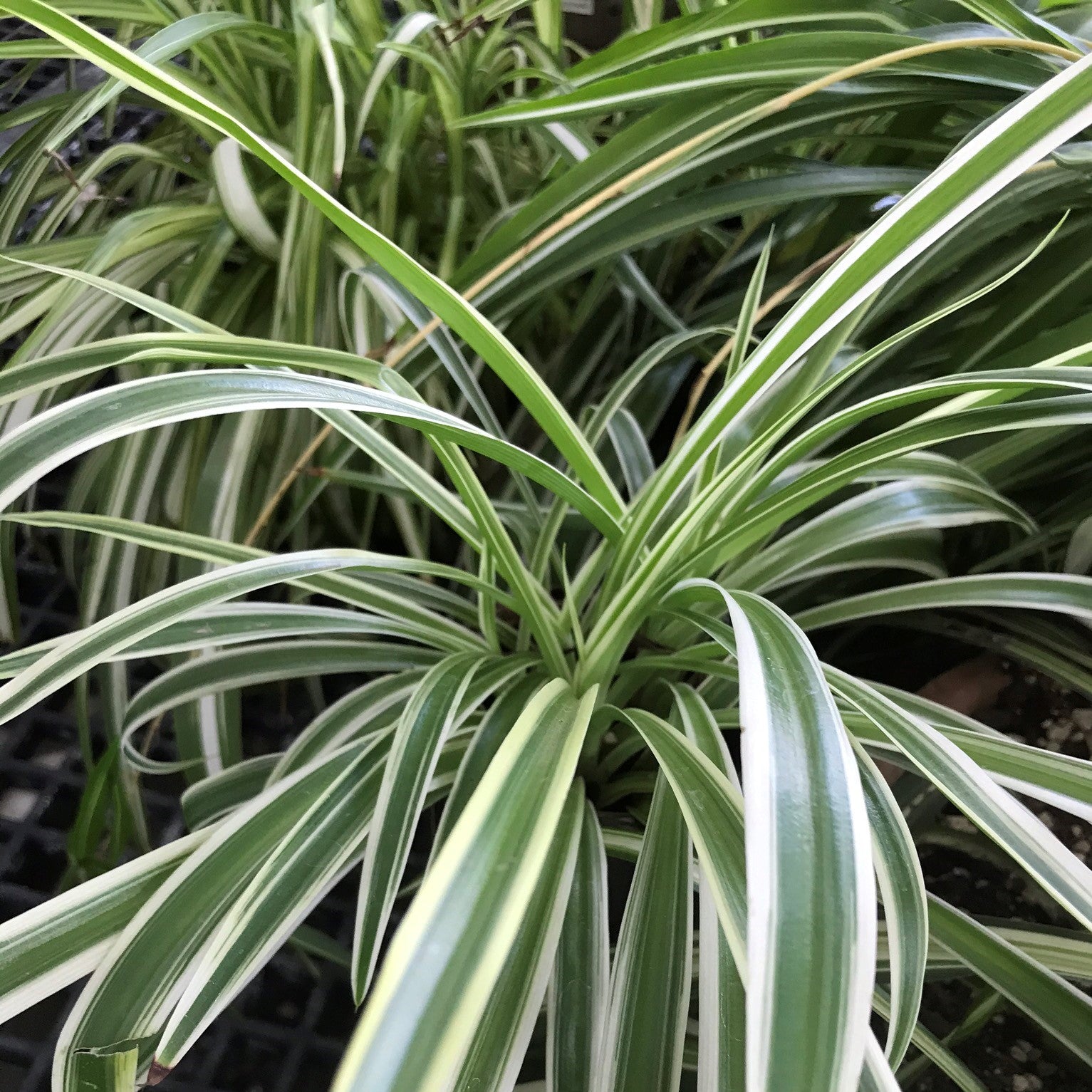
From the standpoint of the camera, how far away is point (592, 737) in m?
0.46

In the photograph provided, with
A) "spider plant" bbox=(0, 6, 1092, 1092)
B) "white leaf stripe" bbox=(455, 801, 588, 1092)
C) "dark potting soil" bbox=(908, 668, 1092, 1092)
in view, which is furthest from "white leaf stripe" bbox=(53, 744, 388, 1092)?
"dark potting soil" bbox=(908, 668, 1092, 1092)

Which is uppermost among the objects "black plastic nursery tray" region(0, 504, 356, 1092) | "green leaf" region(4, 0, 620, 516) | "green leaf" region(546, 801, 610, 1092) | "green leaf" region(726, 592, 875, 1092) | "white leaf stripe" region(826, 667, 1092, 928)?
"green leaf" region(4, 0, 620, 516)

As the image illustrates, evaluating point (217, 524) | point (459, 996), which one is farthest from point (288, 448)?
point (459, 996)

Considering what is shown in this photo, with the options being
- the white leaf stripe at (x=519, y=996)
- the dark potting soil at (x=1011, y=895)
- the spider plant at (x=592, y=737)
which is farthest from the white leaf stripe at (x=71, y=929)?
the dark potting soil at (x=1011, y=895)

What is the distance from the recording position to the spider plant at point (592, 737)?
214mm

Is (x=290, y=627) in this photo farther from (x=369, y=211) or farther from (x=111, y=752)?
(x=369, y=211)

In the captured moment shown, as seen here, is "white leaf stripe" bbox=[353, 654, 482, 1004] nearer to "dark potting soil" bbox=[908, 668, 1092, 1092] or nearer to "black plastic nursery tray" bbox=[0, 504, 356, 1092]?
"black plastic nursery tray" bbox=[0, 504, 356, 1092]

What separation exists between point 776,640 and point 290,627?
10.4 inches

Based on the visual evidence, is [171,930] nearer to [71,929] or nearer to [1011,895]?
[71,929]

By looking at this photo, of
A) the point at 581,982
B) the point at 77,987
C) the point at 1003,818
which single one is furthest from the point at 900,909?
the point at 77,987

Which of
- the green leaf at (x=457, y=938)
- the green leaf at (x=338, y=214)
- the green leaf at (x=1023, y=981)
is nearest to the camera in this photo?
the green leaf at (x=457, y=938)

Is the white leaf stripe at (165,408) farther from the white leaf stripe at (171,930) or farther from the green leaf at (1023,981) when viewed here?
the green leaf at (1023,981)

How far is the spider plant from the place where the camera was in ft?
0.70

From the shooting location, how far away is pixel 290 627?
435mm
